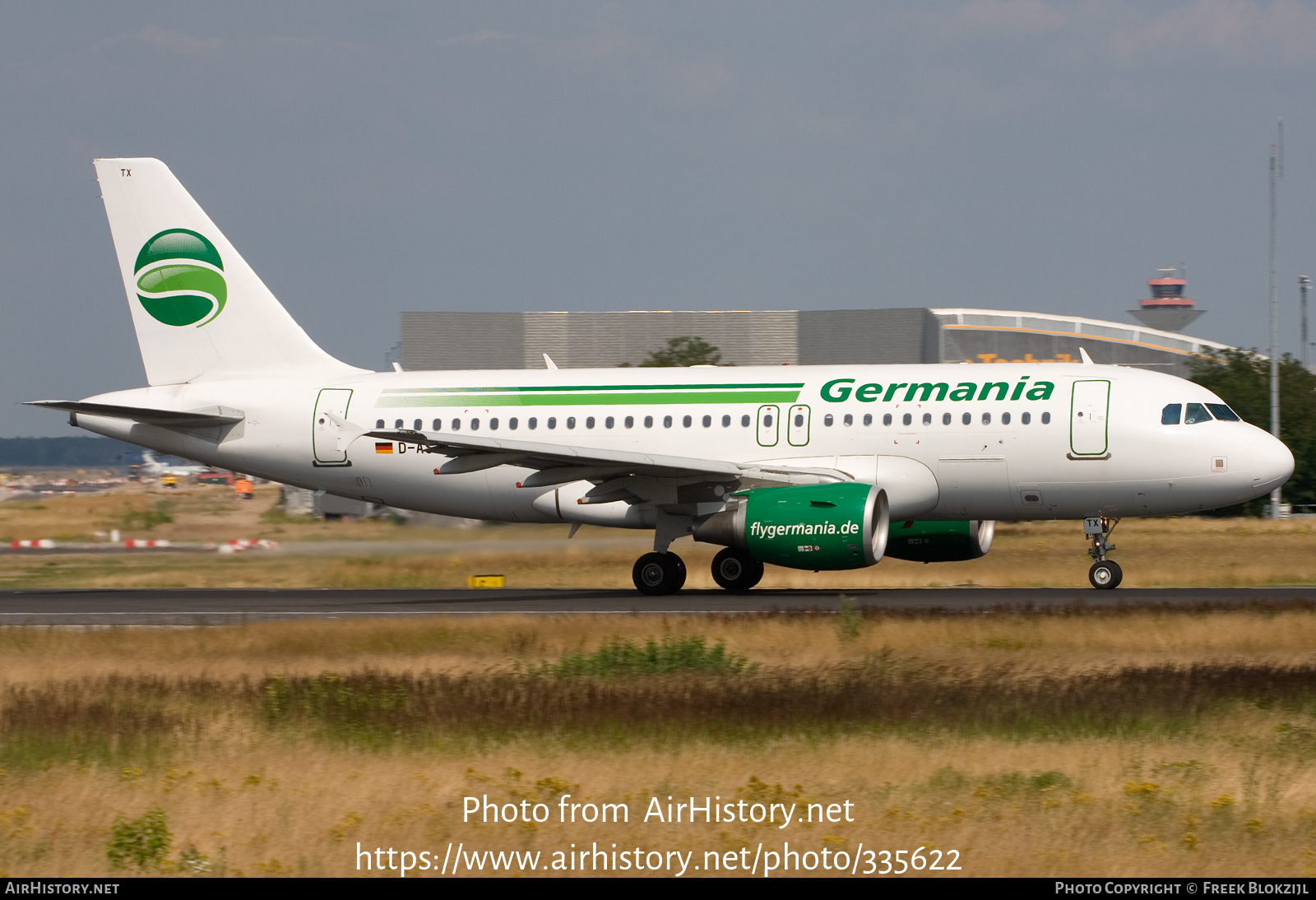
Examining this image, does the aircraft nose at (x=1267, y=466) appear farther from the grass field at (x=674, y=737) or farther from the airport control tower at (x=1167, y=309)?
the airport control tower at (x=1167, y=309)

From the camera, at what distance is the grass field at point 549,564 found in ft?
88.0

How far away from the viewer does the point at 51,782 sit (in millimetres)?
10078

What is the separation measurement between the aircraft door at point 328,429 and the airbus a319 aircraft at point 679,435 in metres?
0.04

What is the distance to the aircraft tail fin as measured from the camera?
26.9 metres

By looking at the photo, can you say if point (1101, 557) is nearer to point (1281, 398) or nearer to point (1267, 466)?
point (1267, 466)

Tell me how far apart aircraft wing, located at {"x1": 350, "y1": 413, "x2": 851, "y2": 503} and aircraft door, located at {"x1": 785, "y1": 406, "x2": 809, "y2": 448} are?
2.09 feet

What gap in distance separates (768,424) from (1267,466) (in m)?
7.72

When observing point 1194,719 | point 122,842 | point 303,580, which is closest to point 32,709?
point 122,842

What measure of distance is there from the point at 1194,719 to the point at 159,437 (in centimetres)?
1993

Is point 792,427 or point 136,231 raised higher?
point 136,231

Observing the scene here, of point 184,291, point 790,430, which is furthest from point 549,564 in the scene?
point 184,291

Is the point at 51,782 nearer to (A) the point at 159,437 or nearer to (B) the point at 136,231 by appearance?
(A) the point at 159,437

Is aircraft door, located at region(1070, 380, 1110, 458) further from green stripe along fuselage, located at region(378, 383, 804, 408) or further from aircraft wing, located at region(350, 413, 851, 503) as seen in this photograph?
green stripe along fuselage, located at region(378, 383, 804, 408)
